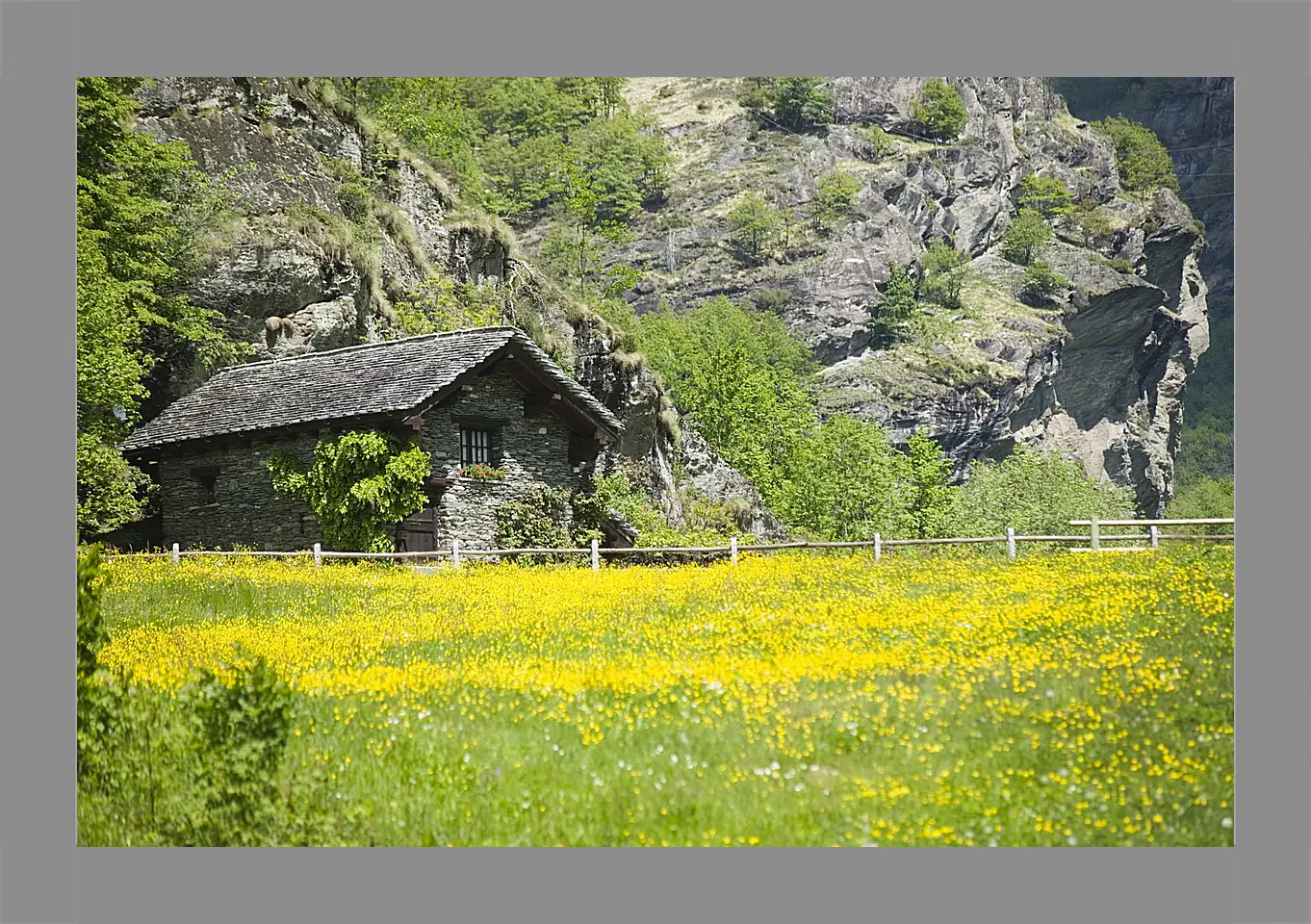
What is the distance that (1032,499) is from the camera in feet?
52.2

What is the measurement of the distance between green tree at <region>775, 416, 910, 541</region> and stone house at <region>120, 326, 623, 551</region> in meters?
2.48

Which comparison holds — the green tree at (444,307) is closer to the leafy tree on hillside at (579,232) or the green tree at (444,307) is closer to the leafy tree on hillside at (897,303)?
the leafy tree on hillside at (579,232)

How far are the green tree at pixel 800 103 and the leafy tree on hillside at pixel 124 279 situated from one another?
10828 millimetres

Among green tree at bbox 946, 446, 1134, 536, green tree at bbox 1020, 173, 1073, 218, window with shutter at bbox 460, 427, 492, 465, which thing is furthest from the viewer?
green tree at bbox 1020, 173, 1073, 218

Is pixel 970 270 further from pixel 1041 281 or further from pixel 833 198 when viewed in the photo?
pixel 833 198

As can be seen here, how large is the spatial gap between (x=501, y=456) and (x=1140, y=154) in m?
7.41

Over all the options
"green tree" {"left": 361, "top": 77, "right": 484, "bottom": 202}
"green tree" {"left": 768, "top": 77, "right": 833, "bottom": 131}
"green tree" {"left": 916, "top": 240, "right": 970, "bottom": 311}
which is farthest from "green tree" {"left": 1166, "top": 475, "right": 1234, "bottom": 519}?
"green tree" {"left": 916, "top": 240, "right": 970, "bottom": 311}

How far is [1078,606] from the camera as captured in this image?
8398 mm

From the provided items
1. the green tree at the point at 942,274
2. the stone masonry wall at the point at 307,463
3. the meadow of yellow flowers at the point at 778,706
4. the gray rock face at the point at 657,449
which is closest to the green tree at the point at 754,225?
the green tree at the point at 942,274

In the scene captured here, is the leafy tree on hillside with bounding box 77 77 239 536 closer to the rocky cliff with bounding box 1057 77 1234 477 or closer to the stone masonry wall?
the stone masonry wall

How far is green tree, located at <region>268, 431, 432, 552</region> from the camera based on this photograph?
1218 centimetres

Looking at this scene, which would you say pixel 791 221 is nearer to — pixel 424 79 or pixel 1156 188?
pixel 424 79

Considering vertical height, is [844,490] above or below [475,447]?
below

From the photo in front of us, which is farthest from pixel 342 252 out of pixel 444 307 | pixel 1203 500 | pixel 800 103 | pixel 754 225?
pixel 754 225
